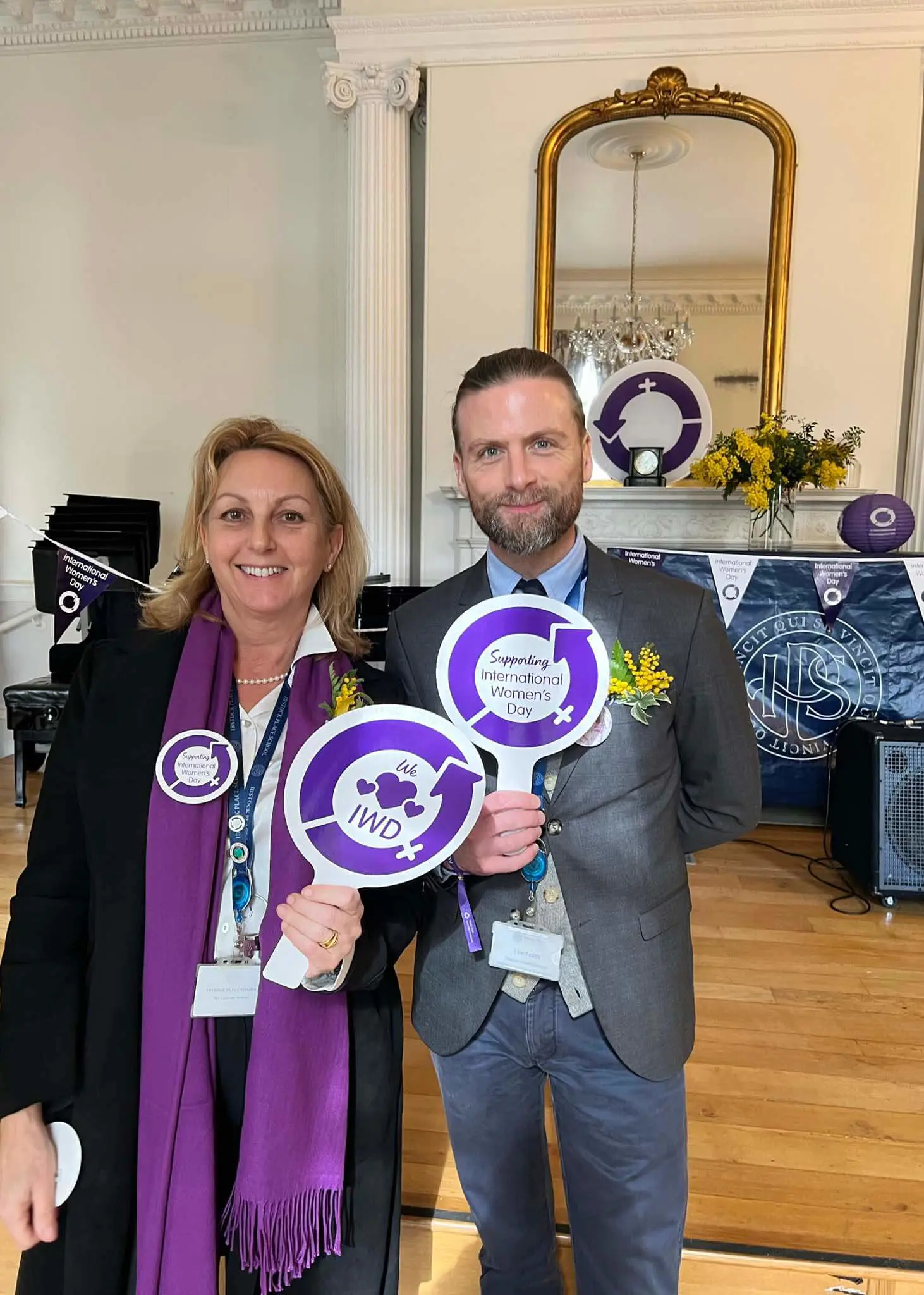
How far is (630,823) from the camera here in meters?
1.10

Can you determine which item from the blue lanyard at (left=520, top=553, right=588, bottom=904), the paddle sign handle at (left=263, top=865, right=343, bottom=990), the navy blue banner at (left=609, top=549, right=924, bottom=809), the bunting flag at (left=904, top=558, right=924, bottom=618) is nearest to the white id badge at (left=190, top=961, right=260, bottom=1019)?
the paddle sign handle at (left=263, top=865, right=343, bottom=990)

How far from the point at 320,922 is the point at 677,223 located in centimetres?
439

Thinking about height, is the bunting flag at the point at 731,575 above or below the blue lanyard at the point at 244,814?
above

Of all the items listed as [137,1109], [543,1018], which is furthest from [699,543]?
[137,1109]

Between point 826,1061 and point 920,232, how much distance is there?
13.5 ft

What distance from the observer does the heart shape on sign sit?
0.95 metres

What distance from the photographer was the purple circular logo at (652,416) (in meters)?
4.23

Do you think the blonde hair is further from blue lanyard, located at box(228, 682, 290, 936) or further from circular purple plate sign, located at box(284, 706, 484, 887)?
circular purple plate sign, located at box(284, 706, 484, 887)

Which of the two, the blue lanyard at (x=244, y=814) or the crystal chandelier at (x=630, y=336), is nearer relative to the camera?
the blue lanyard at (x=244, y=814)

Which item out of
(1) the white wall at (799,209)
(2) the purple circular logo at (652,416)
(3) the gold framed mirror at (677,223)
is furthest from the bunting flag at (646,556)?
(1) the white wall at (799,209)

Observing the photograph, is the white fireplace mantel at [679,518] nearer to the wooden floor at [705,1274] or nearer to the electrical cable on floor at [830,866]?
the electrical cable on floor at [830,866]

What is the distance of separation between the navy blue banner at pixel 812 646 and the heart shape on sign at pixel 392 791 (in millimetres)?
2655

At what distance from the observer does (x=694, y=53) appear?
4.05 meters

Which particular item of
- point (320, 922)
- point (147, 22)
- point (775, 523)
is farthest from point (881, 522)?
point (147, 22)
